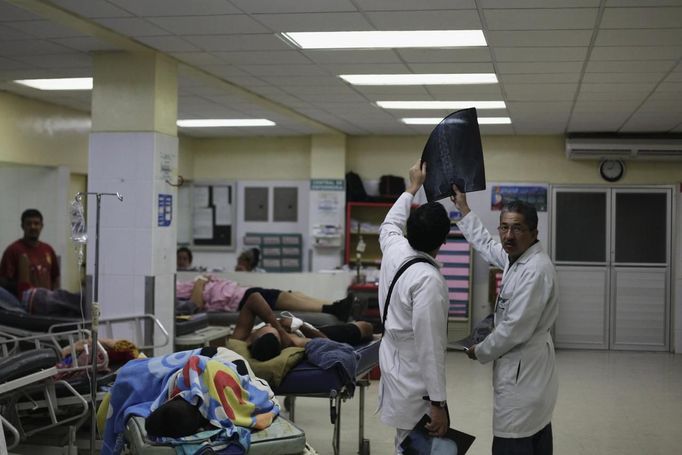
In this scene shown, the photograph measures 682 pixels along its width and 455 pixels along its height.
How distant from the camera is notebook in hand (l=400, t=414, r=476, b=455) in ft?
11.5

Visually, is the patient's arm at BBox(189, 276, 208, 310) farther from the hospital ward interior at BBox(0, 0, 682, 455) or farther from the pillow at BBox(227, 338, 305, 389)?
the pillow at BBox(227, 338, 305, 389)

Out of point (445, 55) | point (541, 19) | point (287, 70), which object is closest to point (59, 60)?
point (287, 70)

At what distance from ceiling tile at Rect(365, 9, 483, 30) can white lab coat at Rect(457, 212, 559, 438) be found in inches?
79.3

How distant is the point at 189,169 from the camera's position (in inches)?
483

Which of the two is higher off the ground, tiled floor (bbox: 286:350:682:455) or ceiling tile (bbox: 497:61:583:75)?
ceiling tile (bbox: 497:61:583:75)

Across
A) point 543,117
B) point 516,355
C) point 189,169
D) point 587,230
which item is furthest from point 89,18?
point 587,230

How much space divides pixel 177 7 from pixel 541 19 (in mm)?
2150

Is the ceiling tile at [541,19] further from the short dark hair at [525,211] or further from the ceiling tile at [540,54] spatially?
the short dark hair at [525,211]

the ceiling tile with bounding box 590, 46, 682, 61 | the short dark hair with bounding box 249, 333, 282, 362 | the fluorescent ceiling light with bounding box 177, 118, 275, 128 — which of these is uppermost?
the fluorescent ceiling light with bounding box 177, 118, 275, 128

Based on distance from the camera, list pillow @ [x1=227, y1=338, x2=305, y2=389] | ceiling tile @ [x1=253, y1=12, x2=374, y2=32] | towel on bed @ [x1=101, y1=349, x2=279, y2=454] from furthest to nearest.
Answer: ceiling tile @ [x1=253, y1=12, x2=374, y2=32]
pillow @ [x1=227, y1=338, x2=305, y2=389]
towel on bed @ [x1=101, y1=349, x2=279, y2=454]

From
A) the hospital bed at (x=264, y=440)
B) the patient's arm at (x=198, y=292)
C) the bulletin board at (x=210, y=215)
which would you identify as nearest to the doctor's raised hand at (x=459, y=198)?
the hospital bed at (x=264, y=440)

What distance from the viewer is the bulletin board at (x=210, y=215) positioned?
39.8 ft

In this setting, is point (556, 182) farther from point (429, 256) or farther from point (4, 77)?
point (429, 256)

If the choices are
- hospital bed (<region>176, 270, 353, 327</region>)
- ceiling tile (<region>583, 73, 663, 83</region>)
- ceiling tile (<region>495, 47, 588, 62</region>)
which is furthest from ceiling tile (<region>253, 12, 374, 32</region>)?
hospital bed (<region>176, 270, 353, 327</region>)
